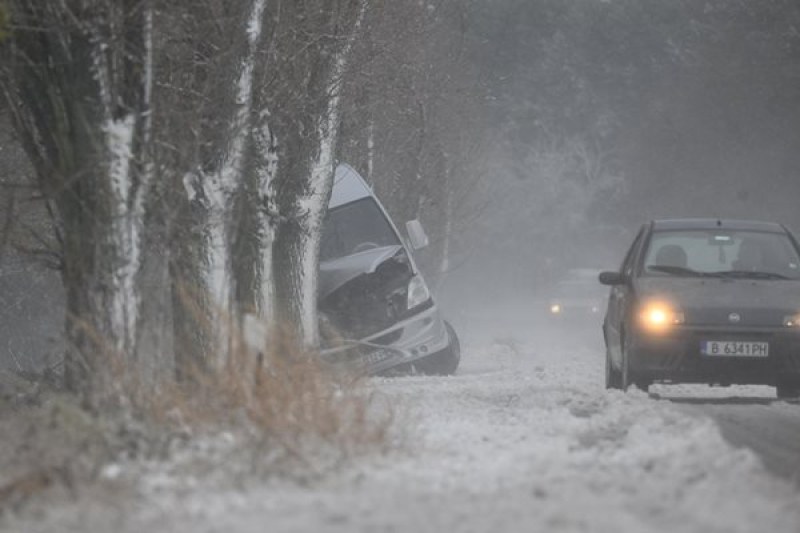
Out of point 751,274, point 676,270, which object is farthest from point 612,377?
point 751,274

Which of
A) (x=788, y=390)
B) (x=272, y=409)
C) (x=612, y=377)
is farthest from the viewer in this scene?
(x=612, y=377)

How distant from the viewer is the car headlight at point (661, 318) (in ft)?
50.1

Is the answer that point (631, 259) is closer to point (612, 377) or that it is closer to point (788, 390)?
point (612, 377)

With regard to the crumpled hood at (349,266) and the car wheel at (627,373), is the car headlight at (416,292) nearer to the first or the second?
the crumpled hood at (349,266)

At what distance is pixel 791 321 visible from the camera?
15234 millimetres

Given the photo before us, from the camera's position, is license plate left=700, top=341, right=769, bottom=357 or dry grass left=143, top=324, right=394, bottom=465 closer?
dry grass left=143, top=324, right=394, bottom=465

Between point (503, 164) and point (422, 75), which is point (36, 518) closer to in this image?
point (422, 75)

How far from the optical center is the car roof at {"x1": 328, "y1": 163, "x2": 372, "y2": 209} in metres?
23.1

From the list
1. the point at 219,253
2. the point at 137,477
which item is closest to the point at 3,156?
the point at 219,253

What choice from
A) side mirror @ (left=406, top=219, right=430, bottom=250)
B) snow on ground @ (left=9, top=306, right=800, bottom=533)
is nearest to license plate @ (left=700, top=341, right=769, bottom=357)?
snow on ground @ (left=9, top=306, right=800, bottom=533)

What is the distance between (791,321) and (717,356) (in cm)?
70

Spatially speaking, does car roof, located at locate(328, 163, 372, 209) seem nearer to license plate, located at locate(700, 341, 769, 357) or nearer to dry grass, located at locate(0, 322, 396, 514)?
license plate, located at locate(700, 341, 769, 357)

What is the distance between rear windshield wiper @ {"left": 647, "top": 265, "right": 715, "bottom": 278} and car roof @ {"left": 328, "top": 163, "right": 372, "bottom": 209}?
701 centimetres

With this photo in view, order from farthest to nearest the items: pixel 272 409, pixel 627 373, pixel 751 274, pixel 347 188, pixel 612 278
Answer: pixel 347 188
pixel 612 278
pixel 751 274
pixel 627 373
pixel 272 409
